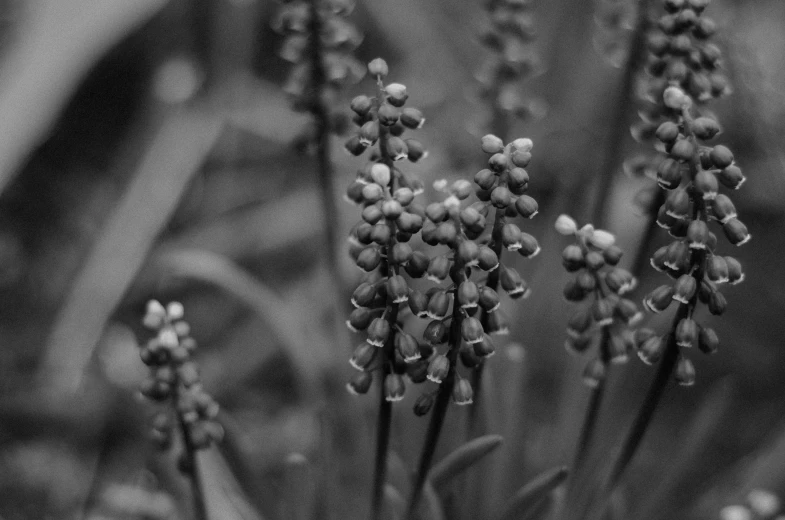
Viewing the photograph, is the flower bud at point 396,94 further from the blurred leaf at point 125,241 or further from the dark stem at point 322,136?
the blurred leaf at point 125,241

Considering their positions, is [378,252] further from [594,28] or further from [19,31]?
[594,28]

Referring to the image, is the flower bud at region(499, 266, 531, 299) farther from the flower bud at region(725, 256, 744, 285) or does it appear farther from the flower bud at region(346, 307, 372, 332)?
the flower bud at region(725, 256, 744, 285)

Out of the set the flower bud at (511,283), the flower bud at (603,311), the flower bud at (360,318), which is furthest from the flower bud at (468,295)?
the flower bud at (603,311)

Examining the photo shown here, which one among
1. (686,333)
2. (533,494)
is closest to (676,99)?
(686,333)

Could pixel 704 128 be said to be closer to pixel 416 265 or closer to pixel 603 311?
pixel 603 311

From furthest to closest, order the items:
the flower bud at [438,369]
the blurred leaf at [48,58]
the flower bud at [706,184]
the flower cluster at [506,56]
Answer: the blurred leaf at [48,58]
the flower cluster at [506,56]
the flower bud at [438,369]
the flower bud at [706,184]
